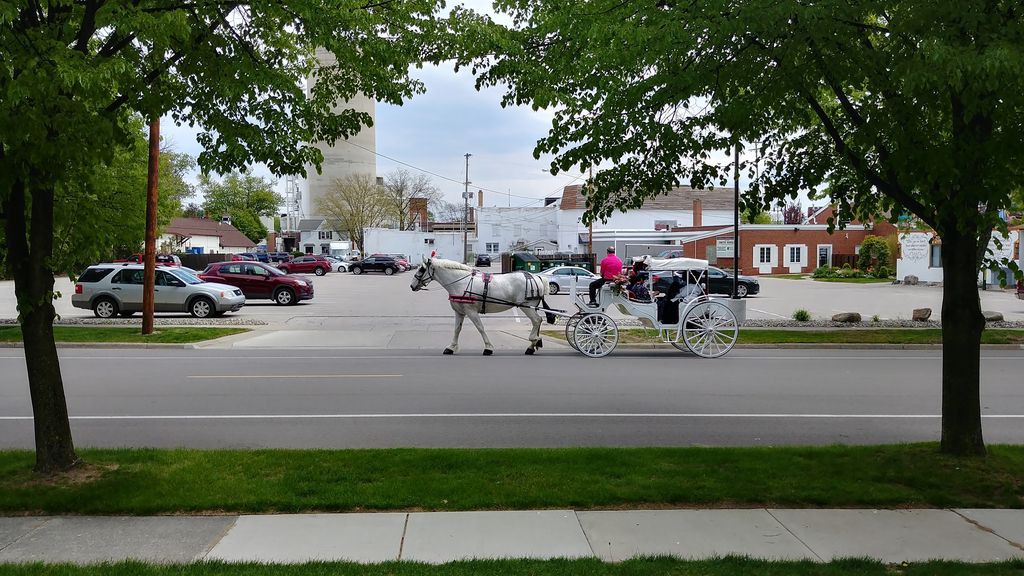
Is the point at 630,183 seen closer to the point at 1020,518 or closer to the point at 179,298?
the point at 1020,518

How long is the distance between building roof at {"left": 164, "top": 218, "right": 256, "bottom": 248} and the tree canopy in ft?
263

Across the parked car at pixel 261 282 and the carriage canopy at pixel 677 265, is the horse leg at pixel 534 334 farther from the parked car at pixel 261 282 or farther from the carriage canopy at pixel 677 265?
the parked car at pixel 261 282

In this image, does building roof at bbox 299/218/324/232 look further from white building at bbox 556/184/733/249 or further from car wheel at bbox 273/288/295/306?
car wheel at bbox 273/288/295/306

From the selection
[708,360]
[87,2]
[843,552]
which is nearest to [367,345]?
[708,360]

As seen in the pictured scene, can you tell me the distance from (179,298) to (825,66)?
23.2 m

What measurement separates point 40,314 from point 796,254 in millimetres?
63652

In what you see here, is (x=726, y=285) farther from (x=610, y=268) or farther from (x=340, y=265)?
(x=340, y=265)

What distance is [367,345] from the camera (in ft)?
65.0

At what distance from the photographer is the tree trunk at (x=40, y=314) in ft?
22.1

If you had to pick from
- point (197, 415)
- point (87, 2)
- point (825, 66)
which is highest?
point (87, 2)

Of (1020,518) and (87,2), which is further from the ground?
(87,2)

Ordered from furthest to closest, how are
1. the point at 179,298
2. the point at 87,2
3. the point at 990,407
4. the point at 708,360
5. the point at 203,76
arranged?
the point at 179,298 → the point at 708,360 → the point at 990,407 → the point at 203,76 → the point at 87,2

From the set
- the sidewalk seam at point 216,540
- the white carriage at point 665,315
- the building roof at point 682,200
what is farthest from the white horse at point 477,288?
the building roof at point 682,200

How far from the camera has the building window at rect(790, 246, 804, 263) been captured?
64.5m
